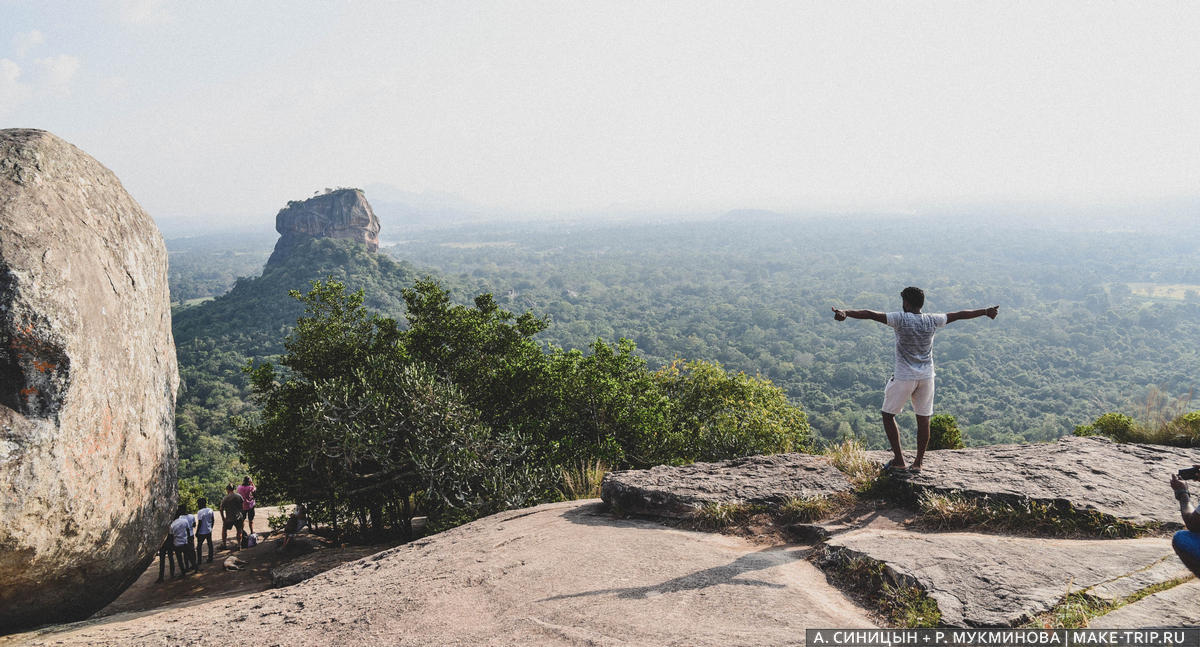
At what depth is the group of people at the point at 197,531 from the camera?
9.94 metres

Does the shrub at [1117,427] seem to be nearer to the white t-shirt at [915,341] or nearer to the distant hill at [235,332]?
the white t-shirt at [915,341]

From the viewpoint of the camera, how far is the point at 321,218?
130m

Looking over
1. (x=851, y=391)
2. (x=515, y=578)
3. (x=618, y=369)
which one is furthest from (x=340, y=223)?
(x=515, y=578)

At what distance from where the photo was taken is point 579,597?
15.5ft

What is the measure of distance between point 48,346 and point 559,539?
667 centimetres

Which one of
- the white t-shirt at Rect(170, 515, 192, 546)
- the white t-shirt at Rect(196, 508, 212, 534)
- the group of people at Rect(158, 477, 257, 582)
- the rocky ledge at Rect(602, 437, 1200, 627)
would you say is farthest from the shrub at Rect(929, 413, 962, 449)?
the white t-shirt at Rect(196, 508, 212, 534)

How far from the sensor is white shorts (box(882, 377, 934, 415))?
244 inches

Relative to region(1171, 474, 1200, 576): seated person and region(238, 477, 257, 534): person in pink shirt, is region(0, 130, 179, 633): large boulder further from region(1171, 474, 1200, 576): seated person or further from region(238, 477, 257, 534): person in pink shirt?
region(1171, 474, 1200, 576): seated person

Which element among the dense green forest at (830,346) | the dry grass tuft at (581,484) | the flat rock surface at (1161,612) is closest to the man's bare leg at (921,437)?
the flat rock surface at (1161,612)

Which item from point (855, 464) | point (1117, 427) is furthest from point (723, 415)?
point (855, 464)

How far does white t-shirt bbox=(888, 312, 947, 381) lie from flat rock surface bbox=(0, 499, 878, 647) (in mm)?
2455

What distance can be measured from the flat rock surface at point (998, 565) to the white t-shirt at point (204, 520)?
11.9 metres

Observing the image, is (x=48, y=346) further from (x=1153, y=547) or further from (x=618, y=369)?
(x=1153, y=547)

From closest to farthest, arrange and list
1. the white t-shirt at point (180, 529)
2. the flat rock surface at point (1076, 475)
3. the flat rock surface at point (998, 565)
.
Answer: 1. the flat rock surface at point (998, 565)
2. the flat rock surface at point (1076, 475)
3. the white t-shirt at point (180, 529)
